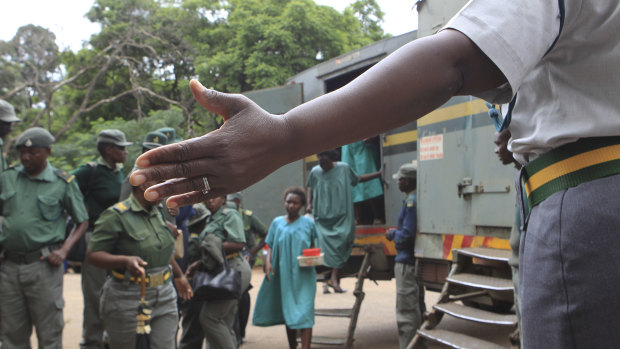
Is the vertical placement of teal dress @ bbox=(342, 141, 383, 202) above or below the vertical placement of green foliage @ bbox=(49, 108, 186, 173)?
below

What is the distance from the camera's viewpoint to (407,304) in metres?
5.59

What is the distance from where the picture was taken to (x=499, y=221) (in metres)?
4.42

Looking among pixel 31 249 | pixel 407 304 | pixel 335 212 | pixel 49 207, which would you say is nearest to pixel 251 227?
pixel 335 212

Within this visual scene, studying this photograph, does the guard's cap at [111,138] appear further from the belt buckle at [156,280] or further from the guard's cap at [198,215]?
the belt buckle at [156,280]

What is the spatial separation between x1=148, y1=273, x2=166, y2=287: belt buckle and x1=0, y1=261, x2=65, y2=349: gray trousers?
3.90 ft

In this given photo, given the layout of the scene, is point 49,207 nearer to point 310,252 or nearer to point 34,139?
point 34,139

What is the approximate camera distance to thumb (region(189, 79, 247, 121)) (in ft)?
3.23

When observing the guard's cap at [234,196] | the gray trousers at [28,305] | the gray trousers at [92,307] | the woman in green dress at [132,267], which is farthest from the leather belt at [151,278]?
the guard's cap at [234,196]

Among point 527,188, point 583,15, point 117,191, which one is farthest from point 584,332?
point 117,191

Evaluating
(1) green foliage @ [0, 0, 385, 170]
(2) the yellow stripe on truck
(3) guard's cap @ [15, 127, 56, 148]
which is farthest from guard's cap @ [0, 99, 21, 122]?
(1) green foliage @ [0, 0, 385, 170]

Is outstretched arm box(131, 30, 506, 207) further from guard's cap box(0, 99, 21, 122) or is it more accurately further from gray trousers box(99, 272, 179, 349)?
guard's cap box(0, 99, 21, 122)

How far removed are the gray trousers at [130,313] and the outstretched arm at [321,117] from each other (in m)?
3.19

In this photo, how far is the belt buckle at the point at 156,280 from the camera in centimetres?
398

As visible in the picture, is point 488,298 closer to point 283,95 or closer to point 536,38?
point 283,95
